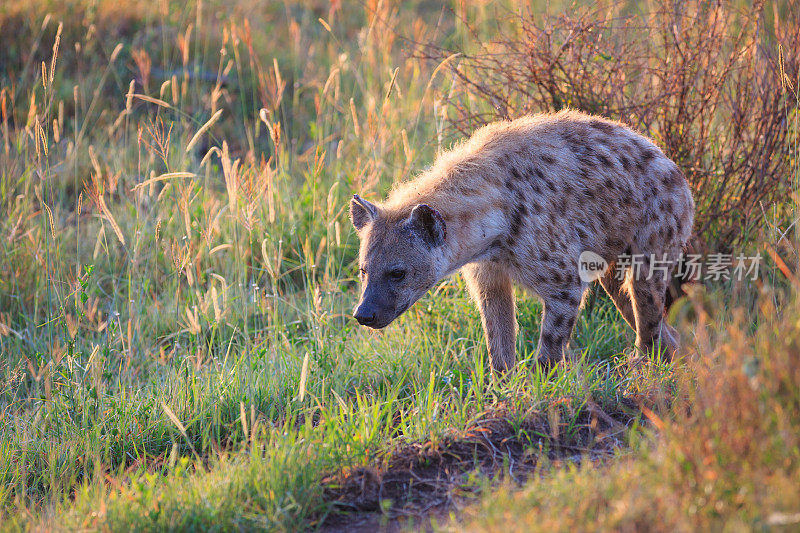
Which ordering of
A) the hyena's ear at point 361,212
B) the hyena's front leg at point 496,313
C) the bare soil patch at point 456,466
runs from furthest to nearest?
1. the hyena's front leg at point 496,313
2. the hyena's ear at point 361,212
3. the bare soil patch at point 456,466

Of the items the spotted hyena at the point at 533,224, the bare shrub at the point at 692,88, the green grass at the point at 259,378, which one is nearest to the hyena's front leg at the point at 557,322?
the spotted hyena at the point at 533,224

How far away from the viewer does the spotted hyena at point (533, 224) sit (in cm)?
354

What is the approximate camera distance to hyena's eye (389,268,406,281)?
3.52m

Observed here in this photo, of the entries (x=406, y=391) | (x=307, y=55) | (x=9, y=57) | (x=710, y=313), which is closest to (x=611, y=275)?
(x=710, y=313)

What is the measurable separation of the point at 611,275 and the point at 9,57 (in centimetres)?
596

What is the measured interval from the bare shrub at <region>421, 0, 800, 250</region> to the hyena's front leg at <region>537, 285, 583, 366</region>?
52.7 inches

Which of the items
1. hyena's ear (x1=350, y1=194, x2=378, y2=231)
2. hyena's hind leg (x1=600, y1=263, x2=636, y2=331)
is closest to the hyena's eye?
hyena's ear (x1=350, y1=194, x2=378, y2=231)

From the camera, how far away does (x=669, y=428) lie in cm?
230

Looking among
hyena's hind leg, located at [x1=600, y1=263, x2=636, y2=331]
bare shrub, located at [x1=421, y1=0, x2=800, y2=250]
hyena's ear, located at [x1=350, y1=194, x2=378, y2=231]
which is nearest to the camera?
hyena's ear, located at [x1=350, y1=194, x2=378, y2=231]

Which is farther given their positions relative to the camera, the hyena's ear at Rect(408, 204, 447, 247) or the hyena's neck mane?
the hyena's neck mane

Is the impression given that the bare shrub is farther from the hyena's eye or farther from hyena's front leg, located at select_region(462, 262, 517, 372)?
the hyena's eye

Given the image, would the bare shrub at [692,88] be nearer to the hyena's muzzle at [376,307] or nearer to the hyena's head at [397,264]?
the hyena's head at [397,264]

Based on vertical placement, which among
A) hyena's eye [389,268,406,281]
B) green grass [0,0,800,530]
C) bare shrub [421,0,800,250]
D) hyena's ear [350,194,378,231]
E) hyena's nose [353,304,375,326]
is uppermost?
bare shrub [421,0,800,250]

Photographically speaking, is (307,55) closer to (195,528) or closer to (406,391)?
(406,391)
